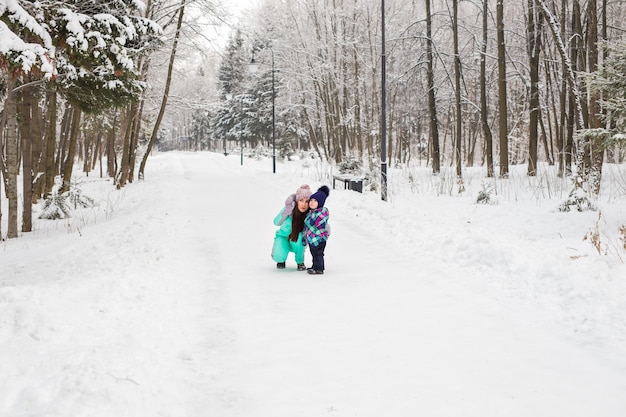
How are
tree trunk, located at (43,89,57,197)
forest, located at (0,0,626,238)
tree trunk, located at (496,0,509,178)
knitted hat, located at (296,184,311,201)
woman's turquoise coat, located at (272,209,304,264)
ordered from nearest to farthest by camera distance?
1. knitted hat, located at (296,184,311,201)
2. woman's turquoise coat, located at (272,209,304,264)
3. forest, located at (0,0,626,238)
4. tree trunk, located at (43,89,57,197)
5. tree trunk, located at (496,0,509,178)

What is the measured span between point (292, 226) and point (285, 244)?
337 millimetres

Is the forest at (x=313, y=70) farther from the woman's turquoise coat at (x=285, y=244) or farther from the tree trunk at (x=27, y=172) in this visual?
the woman's turquoise coat at (x=285, y=244)

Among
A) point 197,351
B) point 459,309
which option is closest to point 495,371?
point 459,309

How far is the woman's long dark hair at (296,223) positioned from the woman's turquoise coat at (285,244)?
76mm

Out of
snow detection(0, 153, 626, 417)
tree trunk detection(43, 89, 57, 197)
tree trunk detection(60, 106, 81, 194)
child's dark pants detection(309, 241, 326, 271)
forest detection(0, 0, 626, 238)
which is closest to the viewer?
snow detection(0, 153, 626, 417)

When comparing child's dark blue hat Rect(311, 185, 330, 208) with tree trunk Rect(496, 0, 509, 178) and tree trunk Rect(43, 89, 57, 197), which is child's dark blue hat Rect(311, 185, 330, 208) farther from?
tree trunk Rect(496, 0, 509, 178)

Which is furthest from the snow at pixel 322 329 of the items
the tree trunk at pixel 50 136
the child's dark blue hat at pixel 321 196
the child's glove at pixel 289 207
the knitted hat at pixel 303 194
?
the tree trunk at pixel 50 136

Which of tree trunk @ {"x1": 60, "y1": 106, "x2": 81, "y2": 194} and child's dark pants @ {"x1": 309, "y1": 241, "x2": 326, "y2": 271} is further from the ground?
tree trunk @ {"x1": 60, "y1": 106, "x2": 81, "y2": 194}

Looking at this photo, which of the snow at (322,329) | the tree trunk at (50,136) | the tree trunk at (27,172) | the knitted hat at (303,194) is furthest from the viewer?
the tree trunk at (50,136)

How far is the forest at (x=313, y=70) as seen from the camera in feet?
30.2

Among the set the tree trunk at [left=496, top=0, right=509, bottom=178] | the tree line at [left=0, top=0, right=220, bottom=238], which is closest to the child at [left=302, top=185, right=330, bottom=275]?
the tree line at [left=0, top=0, right=220, bottom=238]

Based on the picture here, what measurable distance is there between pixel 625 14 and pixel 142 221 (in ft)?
82.6

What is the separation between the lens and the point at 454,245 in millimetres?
7941

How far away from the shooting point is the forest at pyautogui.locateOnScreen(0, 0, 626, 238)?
922 centimetres
